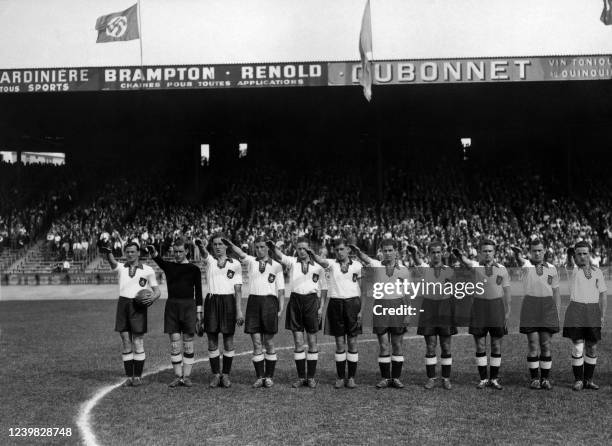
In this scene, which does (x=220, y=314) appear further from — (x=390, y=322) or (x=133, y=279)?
(x=390, y=322)

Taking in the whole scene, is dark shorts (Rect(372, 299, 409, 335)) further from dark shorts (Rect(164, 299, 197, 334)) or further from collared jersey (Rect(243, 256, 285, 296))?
dark shorts (Rect(164, 299, 197, 334))

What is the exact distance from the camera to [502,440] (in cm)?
640

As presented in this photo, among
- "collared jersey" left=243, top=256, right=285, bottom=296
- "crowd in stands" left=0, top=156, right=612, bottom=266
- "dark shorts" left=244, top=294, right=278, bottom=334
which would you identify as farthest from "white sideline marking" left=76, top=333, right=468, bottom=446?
"crowd in stands" left=0, top=156, right=612, bottom=266

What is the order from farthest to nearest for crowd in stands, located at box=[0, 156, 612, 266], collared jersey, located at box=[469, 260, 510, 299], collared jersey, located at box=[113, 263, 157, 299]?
1. crowd in stands, located at box=[0, 156, 612, 266]
2. collared jersey, located at box=[113, 263, 157, 299]
3. collared jersey, located at box=[469, 260, 510, 299]

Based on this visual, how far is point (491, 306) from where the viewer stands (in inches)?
331

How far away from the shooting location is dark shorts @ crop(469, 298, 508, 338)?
8.38 metres

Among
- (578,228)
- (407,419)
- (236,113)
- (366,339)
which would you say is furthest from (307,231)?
(407,419)

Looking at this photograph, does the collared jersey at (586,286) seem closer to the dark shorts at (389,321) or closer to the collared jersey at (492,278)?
the collared jersey at (492,278)

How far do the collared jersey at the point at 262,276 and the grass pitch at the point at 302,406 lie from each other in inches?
51.3

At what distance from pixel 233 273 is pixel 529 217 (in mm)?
23086

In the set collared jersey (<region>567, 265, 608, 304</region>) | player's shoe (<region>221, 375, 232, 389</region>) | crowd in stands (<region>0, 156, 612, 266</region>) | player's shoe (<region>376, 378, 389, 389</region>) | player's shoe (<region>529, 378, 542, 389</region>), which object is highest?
crowd in stands (<region>0, 156, 612, 266</region>)

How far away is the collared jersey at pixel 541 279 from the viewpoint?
8.50m

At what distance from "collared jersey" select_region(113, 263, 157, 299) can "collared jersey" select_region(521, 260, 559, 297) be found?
5.15 meters

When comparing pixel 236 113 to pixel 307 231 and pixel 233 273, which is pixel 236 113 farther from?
pixel 233 273
